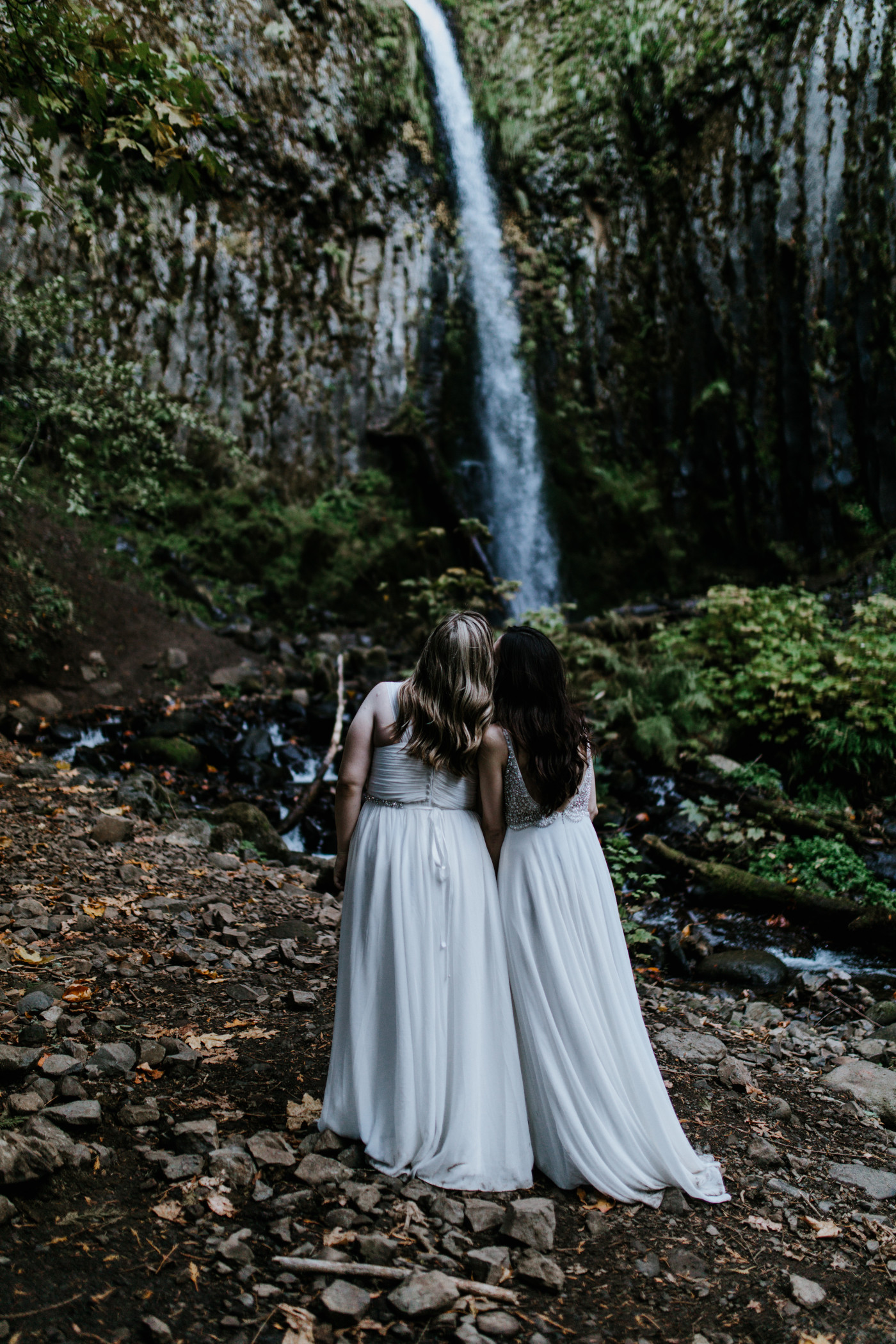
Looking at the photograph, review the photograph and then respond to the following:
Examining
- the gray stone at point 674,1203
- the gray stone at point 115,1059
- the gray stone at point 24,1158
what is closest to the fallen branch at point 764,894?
the gray stone at point 674,1203

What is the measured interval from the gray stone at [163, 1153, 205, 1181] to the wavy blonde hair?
153 cm

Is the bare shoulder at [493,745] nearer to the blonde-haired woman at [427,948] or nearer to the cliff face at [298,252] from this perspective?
the blonde-haired woman at [427,948]

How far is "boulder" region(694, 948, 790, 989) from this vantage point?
549cm

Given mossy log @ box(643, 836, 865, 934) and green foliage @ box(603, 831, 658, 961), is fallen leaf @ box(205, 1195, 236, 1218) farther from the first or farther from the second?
mossy log @ box(643, 836, 865, 934)

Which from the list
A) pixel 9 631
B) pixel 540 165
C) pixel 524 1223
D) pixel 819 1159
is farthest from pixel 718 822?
pixel 540 165

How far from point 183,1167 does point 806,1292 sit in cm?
195

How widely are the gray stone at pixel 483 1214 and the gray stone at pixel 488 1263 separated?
0.13 meters

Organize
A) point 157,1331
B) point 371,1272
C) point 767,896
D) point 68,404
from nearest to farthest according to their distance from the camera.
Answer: point 157,1331
point 371,1272
point 767,896
point 68,404

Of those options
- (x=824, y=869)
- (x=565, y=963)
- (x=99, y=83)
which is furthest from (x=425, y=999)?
(x=824, y=869)

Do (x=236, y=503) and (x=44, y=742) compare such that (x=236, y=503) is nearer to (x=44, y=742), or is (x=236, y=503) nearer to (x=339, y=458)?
(x=339, y=458)

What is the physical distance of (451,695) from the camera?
9.10ft

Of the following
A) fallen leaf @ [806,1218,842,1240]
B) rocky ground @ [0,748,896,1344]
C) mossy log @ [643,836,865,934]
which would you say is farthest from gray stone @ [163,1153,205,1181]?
mossy log @ [643,836,865,934]

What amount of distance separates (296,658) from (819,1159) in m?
11.9

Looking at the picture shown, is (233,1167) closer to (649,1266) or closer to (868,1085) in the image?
(649,1266)
